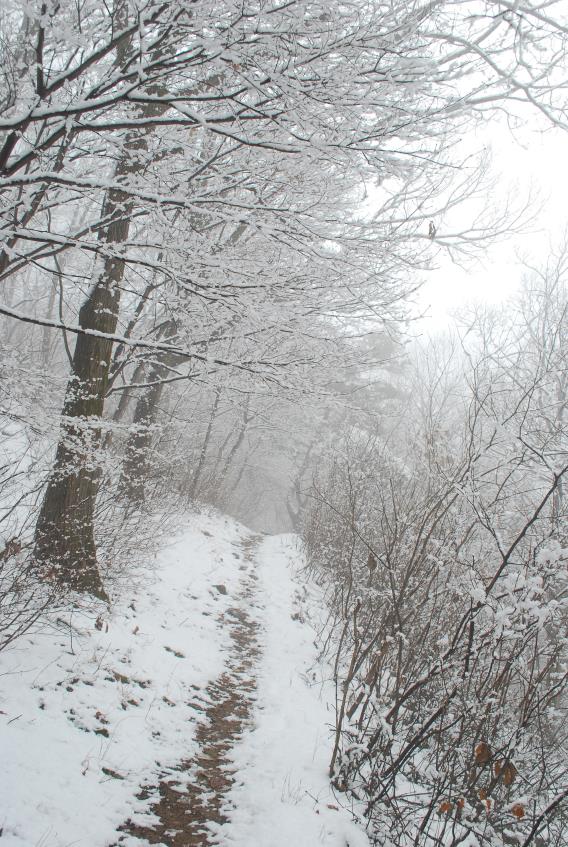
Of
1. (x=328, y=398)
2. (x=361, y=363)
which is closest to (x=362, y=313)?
Answer: (x=361, y=363)

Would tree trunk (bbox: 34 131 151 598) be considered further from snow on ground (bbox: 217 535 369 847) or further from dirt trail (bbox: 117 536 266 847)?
snow on ground (bbox: 217 535 369 847)

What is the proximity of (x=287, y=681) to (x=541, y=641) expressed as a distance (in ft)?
16.1

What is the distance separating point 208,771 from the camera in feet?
11.5

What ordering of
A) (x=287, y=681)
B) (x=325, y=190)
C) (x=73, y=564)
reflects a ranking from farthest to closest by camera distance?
(x=287, y=681) < (x=73, y=564) < (x=325, y=190)

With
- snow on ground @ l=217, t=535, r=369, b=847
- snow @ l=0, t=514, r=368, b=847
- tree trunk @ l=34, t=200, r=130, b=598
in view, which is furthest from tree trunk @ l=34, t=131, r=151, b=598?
snow on ground @ l=217, t=535, r=369, b=847

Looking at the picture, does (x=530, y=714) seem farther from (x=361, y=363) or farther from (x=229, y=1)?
(x=229, y=1)

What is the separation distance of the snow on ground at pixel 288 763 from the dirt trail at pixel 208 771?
0.35 ft

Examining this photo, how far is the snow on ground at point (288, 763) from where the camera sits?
295 centimetres

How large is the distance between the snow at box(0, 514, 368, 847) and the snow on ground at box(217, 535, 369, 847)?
0.4 inches

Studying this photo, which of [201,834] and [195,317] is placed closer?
[201,834]

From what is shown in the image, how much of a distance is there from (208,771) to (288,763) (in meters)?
0.63

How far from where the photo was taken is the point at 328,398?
5348 mm

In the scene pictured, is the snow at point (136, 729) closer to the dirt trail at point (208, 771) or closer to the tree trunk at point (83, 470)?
the dirt trail at point (208, 771)

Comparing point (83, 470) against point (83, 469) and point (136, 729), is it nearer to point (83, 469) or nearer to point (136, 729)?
point (83, 469)
